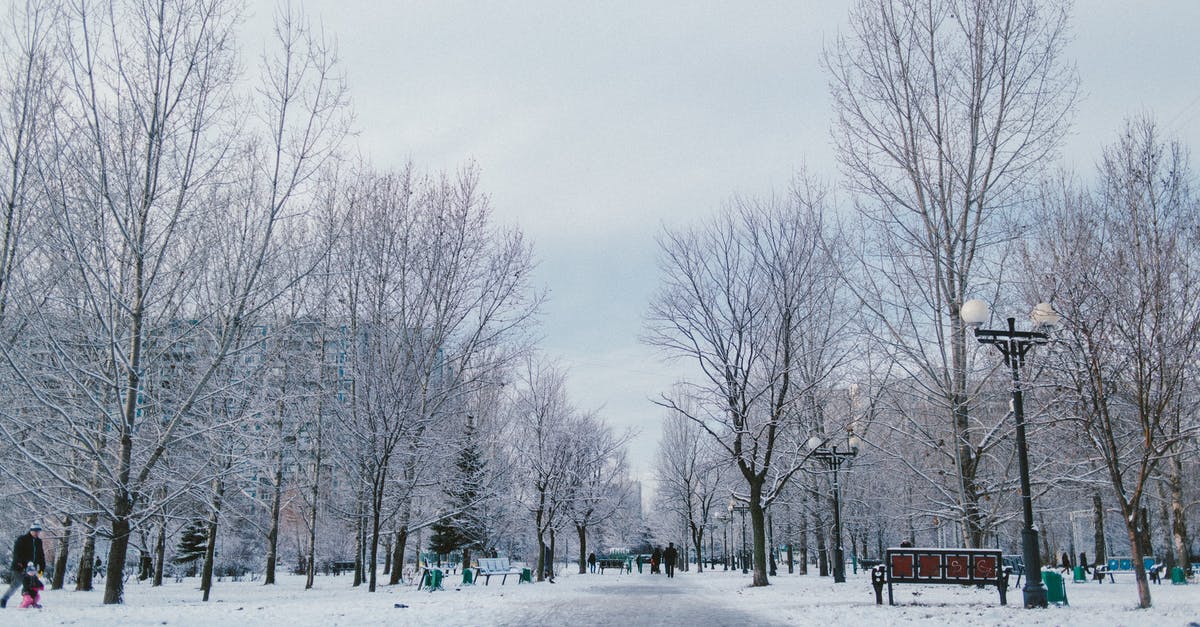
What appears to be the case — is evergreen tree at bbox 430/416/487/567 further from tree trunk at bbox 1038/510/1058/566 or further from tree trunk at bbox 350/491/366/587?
tree trunk at bbox 1038/510/1058/566

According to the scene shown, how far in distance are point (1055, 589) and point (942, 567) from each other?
1.90m

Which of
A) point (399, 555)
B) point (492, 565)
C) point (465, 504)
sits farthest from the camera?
point (465, 504)

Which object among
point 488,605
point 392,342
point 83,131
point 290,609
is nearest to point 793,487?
point 392,342

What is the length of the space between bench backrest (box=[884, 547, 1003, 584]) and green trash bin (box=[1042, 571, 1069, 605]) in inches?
46.7

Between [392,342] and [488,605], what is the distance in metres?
11.3

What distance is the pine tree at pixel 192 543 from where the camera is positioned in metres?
42.2

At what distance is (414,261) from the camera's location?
25016 mm

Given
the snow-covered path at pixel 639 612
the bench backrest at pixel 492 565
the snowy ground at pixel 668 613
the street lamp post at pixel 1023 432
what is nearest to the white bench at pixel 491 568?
the bench backrest at pixel 492 565

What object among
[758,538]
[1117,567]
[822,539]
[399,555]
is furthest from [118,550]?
[822,539]

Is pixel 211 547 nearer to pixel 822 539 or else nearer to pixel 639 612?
pixel 639 612

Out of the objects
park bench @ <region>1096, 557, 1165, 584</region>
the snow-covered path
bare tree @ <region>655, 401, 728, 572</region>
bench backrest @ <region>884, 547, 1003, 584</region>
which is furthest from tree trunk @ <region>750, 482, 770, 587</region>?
bare tree @ <region>655, 401, 728, 572</region>

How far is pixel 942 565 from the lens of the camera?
14227 mm

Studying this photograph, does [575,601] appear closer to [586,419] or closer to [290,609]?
[290,609]

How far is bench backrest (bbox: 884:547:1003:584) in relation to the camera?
549 inches
